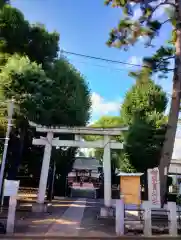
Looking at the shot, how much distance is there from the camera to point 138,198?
10.7 m

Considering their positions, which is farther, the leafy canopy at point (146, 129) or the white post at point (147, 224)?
the leafy canopy at point (146, 129)

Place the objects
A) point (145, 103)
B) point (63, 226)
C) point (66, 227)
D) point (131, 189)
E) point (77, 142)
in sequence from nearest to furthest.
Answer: point (66, 227), point (63, 226), point (131, 189), point (77, 142), point (145, 103)

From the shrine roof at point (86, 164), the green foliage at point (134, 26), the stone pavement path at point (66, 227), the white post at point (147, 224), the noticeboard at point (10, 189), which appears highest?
the green foliage at point (134, 26)

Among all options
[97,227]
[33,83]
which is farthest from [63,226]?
[33,83]

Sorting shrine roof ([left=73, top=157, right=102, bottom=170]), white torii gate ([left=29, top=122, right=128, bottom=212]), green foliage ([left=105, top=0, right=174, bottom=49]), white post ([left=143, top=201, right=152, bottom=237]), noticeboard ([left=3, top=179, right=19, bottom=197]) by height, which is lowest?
white post ([left=143, top=201, right=152, bottom=237])

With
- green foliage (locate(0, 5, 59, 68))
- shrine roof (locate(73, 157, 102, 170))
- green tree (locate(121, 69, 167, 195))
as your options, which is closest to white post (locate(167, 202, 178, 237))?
green tree (locate(121, 69, 167, 195))

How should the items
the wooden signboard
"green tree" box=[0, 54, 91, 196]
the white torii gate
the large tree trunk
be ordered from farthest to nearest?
the white torii gate
"green tree" box=[0, 54, 91, 196]
the wooden signboard
the large tree trunk

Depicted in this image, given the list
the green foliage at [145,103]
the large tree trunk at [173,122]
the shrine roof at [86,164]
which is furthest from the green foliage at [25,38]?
the shrine roof at [86,164]

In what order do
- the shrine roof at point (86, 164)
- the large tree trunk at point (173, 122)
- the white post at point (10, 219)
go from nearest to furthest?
the white post at point (10, 219), the large tree trunk at point (173, 122), the shrine roof at point (86, 164)

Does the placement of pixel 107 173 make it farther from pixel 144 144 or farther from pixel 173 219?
pixel 144 144

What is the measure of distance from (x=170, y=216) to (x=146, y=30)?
21.7 ft

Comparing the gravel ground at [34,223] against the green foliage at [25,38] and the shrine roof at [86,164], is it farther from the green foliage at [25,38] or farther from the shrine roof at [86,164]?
the shrine roof at [86,164]

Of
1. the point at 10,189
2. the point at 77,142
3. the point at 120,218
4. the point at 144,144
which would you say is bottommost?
the point at 120,218

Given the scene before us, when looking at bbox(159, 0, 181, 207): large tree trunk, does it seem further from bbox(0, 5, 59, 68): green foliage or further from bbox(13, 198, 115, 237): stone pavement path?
bbox(0, 5, 59, 68): green foliage
